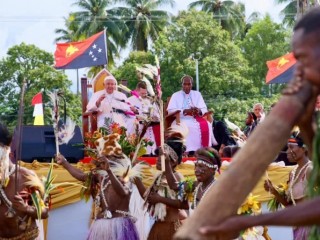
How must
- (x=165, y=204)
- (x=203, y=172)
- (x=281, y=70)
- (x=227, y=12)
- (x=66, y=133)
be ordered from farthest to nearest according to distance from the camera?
(x=227, y=12), (x=281, y=70), (x=66, y=133), (x=165, y=204), (x=203, y=172)

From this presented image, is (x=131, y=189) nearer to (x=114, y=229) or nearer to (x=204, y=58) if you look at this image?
(x=114, y=229)

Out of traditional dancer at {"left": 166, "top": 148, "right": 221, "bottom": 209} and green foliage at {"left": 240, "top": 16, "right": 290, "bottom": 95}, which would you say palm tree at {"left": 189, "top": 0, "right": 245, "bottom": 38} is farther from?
traditional dancer at {"left": 166, "top": 148, "right": 221, "bottom": 209}

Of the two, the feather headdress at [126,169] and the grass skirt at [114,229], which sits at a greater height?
the feather headdress at [126,169]

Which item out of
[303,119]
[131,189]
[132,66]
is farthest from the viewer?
[132,66]

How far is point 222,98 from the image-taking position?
123 ft

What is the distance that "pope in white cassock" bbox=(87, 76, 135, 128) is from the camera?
11.0 meters

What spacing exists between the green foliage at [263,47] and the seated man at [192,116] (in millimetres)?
30667

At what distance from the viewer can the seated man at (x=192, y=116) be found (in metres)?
11.7

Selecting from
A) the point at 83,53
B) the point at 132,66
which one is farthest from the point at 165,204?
the point at 132,66

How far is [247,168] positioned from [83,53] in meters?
17.4

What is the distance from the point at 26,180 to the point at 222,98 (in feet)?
101

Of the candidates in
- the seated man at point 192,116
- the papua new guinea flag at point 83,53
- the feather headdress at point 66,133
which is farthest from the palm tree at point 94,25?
the feather headdress at point 66,133

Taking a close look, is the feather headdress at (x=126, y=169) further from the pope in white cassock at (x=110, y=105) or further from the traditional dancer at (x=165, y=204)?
the pope in white cassock at (x=110, y=105)

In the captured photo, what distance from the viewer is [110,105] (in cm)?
1105
